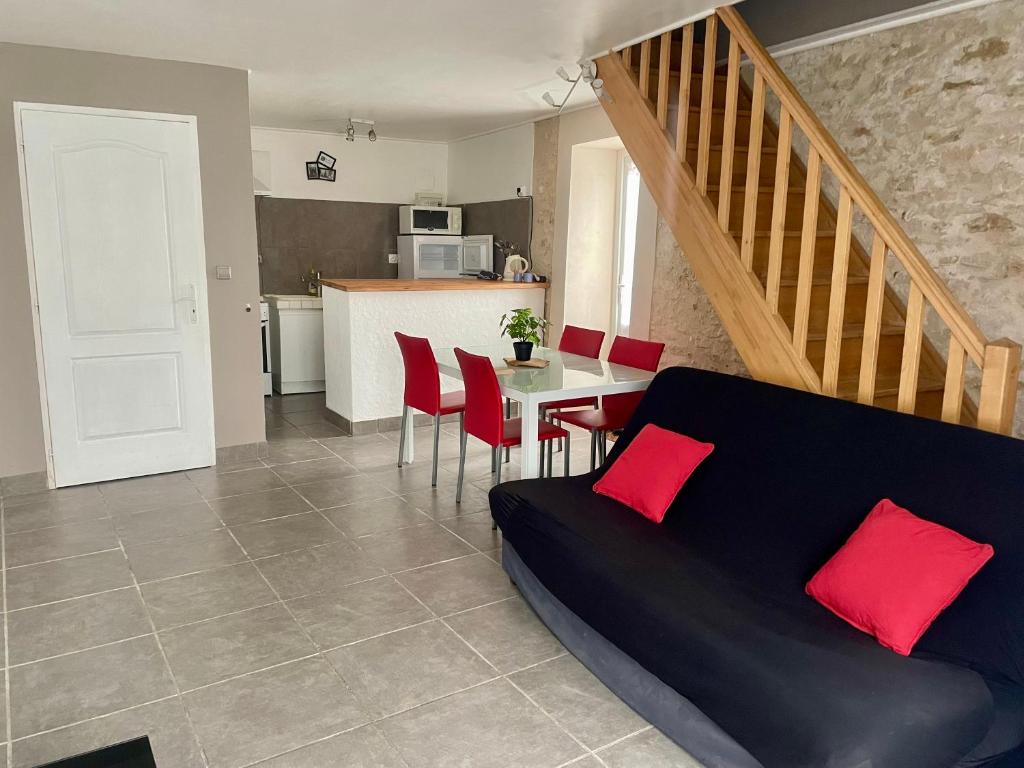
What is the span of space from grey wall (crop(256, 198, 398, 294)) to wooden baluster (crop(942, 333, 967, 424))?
5.81 meters

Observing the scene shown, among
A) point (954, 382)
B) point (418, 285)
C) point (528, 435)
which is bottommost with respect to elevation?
point (528, 435)

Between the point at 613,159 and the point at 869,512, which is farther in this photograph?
the point at 613,159

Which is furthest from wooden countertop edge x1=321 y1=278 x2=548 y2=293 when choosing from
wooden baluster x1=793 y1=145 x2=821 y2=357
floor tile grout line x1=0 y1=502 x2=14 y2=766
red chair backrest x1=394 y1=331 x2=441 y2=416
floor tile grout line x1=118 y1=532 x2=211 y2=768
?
wooden baluster x1=793 y1=145 x2=821 y2=357

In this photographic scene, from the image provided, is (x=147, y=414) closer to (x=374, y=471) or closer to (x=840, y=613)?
(x=374, y=471)

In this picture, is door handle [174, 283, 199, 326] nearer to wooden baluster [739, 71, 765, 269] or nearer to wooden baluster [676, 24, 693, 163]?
wooden baluster [676, 24, 693, 163]

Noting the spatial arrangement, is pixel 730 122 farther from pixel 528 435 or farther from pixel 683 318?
pixel 683 318

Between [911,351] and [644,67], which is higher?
[644,67]

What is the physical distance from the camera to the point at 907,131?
133 inches

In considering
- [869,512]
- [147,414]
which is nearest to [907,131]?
[869,512]

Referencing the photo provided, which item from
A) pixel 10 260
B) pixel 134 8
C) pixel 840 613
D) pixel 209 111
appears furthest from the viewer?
pixel 209 111

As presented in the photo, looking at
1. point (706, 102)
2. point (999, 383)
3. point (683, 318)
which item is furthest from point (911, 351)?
point (683, 318)

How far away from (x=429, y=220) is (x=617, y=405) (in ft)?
11.9

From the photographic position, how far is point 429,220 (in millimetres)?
7133

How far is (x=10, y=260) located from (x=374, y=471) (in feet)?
7.59
